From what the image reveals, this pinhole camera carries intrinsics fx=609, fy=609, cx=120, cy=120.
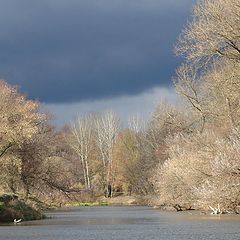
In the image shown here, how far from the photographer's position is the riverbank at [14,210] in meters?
47.4

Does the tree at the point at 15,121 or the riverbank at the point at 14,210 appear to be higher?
the tree at the point at 15,121

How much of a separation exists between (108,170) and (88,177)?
3988 millimetres

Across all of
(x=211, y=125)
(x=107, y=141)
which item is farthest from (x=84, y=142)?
(x=211, y=125)

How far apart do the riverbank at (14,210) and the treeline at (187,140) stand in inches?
145

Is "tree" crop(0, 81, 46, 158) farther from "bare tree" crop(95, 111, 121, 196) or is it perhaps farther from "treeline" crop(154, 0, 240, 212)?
"bare tree" crop(95, 111, 121, 196)

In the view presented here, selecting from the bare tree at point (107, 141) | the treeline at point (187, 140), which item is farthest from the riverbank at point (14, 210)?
the bare tree at point (107, 141)

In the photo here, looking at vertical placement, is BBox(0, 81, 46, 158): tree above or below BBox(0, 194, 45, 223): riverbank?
above

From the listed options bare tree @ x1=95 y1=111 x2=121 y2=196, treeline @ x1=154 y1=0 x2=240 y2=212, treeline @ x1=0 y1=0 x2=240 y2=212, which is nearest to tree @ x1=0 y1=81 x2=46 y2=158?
treeline @ x1=0 y1=0 x2=240 y2=212

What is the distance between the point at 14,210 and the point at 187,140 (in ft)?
69.8

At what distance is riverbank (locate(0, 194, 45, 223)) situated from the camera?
4744 cm

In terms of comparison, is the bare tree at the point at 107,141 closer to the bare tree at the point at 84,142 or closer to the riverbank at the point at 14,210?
the bare tree at the point at 84,142

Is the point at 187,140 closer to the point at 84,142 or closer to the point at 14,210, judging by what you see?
the point at 14,210

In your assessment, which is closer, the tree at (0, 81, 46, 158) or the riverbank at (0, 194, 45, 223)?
the riverbank at (0, 194, 45, 223)

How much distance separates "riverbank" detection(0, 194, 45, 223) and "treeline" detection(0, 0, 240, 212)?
12.1 ft
